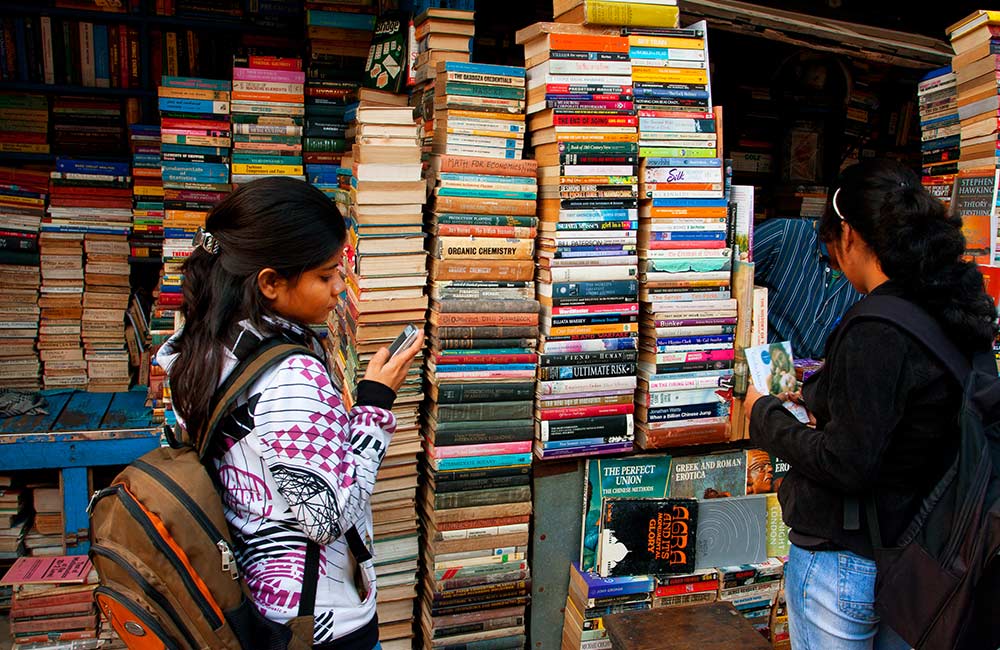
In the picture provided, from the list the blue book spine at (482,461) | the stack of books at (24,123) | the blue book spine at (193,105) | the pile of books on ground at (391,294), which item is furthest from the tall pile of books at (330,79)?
the stack of books at (24,123)

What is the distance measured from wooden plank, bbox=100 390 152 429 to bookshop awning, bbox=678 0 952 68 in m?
3.54

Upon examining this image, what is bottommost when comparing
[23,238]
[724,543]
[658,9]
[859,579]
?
[724,543]

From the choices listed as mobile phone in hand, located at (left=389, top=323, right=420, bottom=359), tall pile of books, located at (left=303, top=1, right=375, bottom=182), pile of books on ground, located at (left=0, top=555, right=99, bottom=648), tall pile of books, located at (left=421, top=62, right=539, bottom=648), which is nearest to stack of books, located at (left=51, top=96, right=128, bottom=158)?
tall pile of books, located at (left=303, top=1, right=375, bottom=182)

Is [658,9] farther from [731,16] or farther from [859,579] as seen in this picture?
[859,579]

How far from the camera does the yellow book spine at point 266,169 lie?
4098mm

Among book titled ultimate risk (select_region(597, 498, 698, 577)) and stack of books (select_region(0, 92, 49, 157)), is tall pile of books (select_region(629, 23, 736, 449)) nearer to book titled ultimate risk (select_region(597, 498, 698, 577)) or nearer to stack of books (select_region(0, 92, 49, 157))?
book titled ultimate risk (select_region(597, 498, 698, 577))

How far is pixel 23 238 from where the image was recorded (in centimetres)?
468

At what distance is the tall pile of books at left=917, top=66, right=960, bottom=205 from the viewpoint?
3408mm

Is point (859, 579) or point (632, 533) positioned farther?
point (632, 533)

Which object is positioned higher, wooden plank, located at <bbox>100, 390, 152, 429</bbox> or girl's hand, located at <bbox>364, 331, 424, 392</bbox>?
girl's hand, located at <bbox>364, 331, 424, 392</bbox>

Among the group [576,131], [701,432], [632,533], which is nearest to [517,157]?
[576,131]

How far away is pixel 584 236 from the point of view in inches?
113

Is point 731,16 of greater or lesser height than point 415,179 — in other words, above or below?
above

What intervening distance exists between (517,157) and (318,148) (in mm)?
1651
